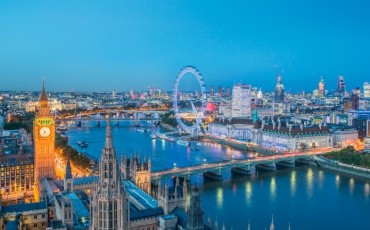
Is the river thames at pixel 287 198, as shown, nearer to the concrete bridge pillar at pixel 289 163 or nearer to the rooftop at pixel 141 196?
the concrete bridge pillar at pixel 289 163

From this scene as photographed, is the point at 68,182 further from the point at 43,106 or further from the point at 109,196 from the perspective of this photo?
the point at 109,196

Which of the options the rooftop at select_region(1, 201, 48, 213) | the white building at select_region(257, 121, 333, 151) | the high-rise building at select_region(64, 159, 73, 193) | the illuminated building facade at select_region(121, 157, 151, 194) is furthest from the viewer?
the white building at select_region(257, 121, 333, 151)

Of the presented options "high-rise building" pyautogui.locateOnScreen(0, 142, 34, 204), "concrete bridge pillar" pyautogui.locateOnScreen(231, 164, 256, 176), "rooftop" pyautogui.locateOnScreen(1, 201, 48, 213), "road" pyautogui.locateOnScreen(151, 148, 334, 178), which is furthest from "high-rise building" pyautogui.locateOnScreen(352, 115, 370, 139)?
"rooftop" pyautogui.locateOnScreen(1, 201, 48, 213)

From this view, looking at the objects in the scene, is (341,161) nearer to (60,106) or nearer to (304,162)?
(304,162)

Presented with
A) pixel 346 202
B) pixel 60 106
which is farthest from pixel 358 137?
pixel 60 106

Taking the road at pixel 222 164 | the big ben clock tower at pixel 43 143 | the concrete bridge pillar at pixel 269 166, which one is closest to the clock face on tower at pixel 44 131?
the big ben clock tower at pixel 43 143

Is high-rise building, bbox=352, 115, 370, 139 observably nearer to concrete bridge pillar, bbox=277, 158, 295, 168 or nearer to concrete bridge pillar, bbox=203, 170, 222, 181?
concrete bridge pillar, bbox=277, 158, 295, 168
